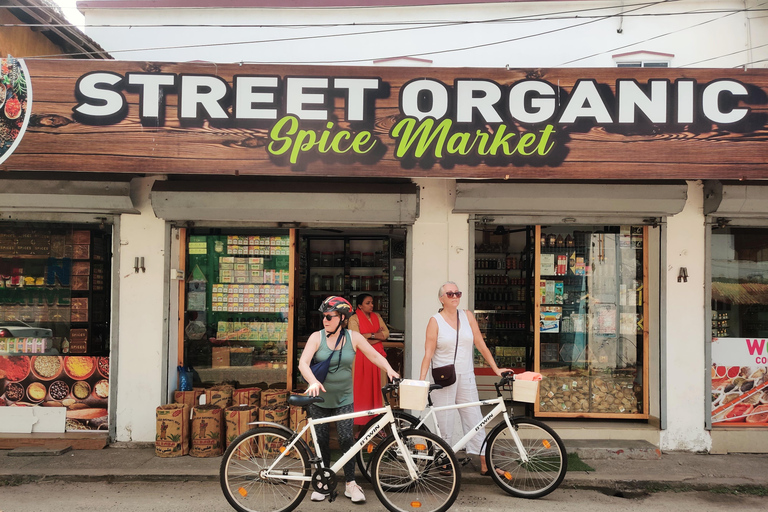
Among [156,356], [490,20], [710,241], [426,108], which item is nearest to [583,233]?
[710,241]

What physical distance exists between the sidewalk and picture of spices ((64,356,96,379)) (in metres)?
0.99

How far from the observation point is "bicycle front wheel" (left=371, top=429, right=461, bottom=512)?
4734 millimetres

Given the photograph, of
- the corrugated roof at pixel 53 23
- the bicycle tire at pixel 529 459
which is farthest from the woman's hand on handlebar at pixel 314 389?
the corrugated roof at pixel 53 23

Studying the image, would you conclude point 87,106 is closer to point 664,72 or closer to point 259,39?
point 259,39

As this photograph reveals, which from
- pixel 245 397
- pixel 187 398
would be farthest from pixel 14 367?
pixel 245 397

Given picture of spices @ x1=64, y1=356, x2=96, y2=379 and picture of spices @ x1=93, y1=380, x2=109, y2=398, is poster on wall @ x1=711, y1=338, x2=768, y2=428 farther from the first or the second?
picture of spices @ x1=64, y1=356, x2=96, y2=379

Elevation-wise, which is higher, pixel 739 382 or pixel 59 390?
Answer: pixel 739 382

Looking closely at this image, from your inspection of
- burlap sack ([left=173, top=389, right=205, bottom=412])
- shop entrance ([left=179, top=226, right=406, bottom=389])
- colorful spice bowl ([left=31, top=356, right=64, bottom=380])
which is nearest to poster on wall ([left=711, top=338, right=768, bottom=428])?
shop entrance ([left=179, top=226, right=406, bottom=389])

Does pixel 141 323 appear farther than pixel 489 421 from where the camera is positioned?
Yes

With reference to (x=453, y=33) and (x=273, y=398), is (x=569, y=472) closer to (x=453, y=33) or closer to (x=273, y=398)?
(x=273, y=398)

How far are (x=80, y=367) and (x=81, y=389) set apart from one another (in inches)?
10.9

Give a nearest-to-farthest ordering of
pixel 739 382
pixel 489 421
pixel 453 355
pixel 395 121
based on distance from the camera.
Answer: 1. pixel 489 421
2. pixel 453 355
3. pixel 395 121
4. pixel 739 382

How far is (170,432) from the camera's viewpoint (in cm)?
647

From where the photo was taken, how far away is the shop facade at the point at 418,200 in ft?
19.4
